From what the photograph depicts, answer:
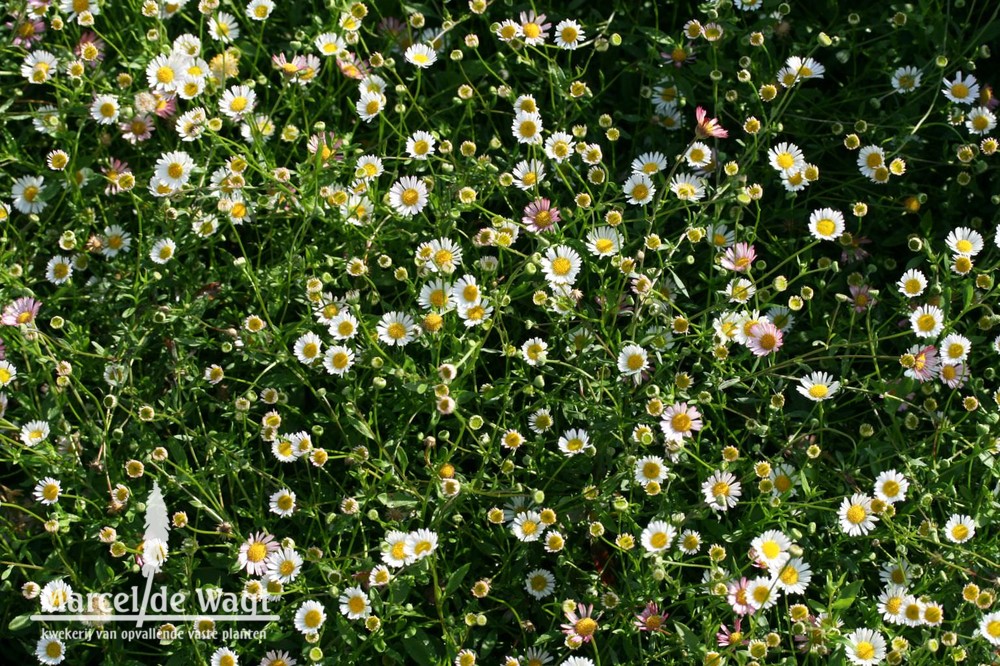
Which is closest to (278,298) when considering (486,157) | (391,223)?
(391,223)

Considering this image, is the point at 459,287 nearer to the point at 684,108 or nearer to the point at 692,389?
the point at 692,389

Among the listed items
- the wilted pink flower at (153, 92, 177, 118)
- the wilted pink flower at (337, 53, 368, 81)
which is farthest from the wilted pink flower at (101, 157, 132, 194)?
the wilted pink flower at (337, 53, 368, 81)

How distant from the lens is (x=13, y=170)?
3236 mm

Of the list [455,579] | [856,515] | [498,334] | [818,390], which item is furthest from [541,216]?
[856,515]

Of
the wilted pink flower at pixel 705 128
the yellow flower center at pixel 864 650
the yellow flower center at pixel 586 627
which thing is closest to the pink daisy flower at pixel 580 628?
the yellow flower center at pixel 586 627

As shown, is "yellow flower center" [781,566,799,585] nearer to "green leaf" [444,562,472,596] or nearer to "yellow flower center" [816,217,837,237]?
"green leaf" [444,562,472,596]

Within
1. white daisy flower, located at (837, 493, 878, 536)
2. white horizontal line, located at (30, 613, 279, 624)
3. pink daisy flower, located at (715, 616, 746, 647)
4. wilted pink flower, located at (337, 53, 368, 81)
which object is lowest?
pink daisy flower, located at (715, 616, 746, 647)

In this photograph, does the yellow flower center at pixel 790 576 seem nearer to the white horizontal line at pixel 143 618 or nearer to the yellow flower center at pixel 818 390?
the yellow flower center at pixel 818 390

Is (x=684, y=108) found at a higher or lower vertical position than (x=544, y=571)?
higher

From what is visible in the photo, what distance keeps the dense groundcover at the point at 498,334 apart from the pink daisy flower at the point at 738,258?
0.04ft

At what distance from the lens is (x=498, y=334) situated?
2.90 meters

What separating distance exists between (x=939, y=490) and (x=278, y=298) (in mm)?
1632

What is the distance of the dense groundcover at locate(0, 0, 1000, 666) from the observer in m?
2.55

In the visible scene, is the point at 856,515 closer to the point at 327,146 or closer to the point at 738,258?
the point at 738,258
